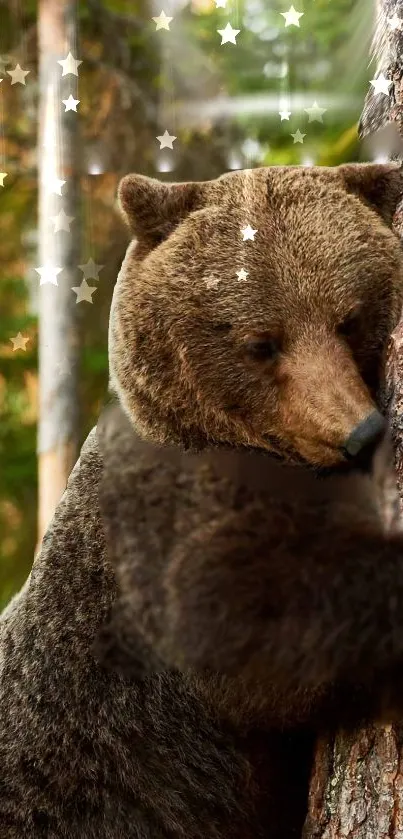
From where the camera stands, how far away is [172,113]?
2.91m

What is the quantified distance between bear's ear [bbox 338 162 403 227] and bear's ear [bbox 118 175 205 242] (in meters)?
0.44

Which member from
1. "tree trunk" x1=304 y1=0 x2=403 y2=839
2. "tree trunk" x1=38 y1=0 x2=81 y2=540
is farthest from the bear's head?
"tree trunk" x1=38 y1=0 x2=81 y2=540

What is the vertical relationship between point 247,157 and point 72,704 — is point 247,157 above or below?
above

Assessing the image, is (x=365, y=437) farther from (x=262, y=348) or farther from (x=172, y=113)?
(x=172, y=113)

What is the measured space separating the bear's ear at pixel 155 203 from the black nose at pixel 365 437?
0.89 meters

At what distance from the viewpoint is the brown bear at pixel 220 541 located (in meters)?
2.21

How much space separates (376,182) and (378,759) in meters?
1.58

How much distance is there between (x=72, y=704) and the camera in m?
2.70

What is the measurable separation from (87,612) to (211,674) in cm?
46

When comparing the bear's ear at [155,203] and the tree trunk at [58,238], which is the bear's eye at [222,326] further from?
the tree trunk at [58,238]

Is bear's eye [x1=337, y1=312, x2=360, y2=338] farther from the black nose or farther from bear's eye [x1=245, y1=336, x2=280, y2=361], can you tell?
the black nose

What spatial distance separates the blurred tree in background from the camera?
2557mm

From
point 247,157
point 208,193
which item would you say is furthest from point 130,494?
point 247,157

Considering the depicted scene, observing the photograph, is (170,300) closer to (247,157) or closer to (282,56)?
(247,157)
